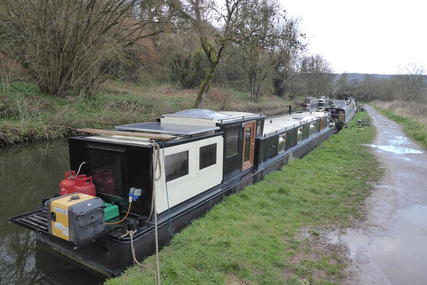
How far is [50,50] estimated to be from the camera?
43.0 ft

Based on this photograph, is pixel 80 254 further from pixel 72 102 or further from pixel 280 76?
pixel 280 76

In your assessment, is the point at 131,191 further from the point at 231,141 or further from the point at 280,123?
the point at 280,123

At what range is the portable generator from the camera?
11.3 ft

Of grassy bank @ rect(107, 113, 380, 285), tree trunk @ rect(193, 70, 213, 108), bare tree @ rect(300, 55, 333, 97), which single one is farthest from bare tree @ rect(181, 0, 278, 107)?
bare tree @ rect(300, 55, 333, 97)

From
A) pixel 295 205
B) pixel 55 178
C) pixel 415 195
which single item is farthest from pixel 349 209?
pixel 55 178

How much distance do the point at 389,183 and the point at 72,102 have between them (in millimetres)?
14126

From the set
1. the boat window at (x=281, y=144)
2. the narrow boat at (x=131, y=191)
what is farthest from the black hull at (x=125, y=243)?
the boat window at (x=281, y=144)

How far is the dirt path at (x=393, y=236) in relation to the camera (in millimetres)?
3945

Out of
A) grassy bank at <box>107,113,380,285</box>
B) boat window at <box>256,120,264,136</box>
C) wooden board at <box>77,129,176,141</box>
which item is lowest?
grassy bank at <box>107,113,380,285</box>

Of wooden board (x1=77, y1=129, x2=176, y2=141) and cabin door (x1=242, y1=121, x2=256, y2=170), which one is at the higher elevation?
wooden board (x1=77, y1=129, x2=176, y2=141)

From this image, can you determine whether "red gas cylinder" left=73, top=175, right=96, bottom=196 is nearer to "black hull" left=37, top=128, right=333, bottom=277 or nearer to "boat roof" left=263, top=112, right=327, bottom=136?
"black hull" left=37, top=128, right=333, bottom=277

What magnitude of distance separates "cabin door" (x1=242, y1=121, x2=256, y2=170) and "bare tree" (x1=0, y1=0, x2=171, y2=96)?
33.6ft

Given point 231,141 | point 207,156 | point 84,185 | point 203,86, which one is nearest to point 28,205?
point 84,185

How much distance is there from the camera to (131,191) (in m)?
4.13
